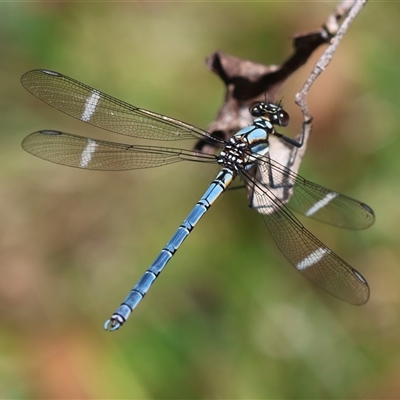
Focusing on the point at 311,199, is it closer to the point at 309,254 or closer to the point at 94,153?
the point at 309,254

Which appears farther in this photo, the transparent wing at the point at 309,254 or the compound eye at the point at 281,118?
the compound eye at the point at 281,118

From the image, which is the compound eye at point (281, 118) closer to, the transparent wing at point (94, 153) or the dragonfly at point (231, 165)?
the dragonfly at point (231, 165)

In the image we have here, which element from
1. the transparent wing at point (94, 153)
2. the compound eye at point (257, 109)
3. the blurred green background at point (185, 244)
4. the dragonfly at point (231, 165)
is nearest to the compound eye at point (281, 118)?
the dragonfly at point (231, 165)

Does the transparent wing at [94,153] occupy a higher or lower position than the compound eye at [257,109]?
lower

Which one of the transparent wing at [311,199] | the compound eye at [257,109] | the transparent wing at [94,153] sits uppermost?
the compound eye at [257,109]

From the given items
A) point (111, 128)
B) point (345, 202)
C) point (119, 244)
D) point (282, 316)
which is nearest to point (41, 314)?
point (119, 244)

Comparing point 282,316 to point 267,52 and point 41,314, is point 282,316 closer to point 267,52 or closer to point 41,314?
point 41,314

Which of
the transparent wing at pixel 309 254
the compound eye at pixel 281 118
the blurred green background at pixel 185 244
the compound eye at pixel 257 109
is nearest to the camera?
the transparent wing at pixel 309 254

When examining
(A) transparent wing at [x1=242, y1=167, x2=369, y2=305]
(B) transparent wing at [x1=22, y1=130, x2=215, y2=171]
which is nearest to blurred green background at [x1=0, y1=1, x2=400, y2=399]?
(B) transparent wing at [x1=22, y1=130, x2=215, y2=171]
